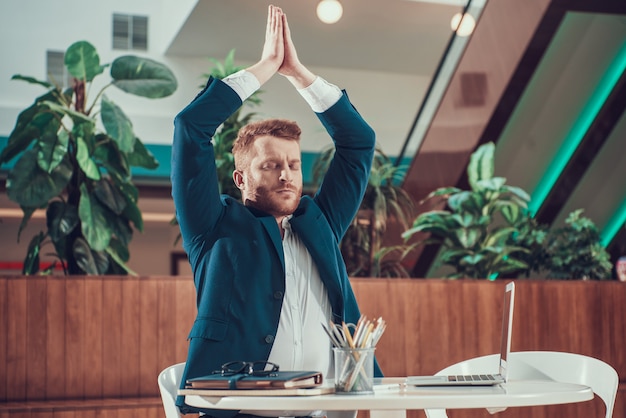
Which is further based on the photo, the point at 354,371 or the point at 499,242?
the point at 499,242

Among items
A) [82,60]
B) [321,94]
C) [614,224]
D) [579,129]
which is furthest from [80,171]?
[614,224]

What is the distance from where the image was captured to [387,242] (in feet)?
19.8

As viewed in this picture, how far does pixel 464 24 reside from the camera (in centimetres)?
583

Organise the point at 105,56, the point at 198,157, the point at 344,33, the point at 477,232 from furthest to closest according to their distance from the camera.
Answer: the point at 105,56
the point at 344,33
the point at 477,232
the point at 198,157

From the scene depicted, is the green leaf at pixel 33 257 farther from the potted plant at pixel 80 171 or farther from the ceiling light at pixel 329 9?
the ceiling light at pixel 329 9

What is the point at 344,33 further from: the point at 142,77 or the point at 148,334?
the point at 148,334

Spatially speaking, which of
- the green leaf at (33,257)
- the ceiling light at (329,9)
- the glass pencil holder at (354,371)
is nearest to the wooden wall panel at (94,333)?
the green leaf at (33,257)

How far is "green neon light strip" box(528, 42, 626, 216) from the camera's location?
6121mm

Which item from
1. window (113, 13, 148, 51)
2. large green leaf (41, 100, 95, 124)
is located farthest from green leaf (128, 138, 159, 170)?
window (113, 13, 148, 51)

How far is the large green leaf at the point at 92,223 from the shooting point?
382cm

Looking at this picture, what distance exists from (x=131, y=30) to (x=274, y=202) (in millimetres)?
7357

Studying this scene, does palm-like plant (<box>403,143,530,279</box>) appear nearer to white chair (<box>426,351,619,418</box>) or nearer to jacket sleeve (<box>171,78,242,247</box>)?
white chair (<box>426,351,619,418</box>)

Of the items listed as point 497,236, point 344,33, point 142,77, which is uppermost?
point 344,33

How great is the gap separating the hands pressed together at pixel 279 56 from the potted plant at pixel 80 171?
2005 millimetres
